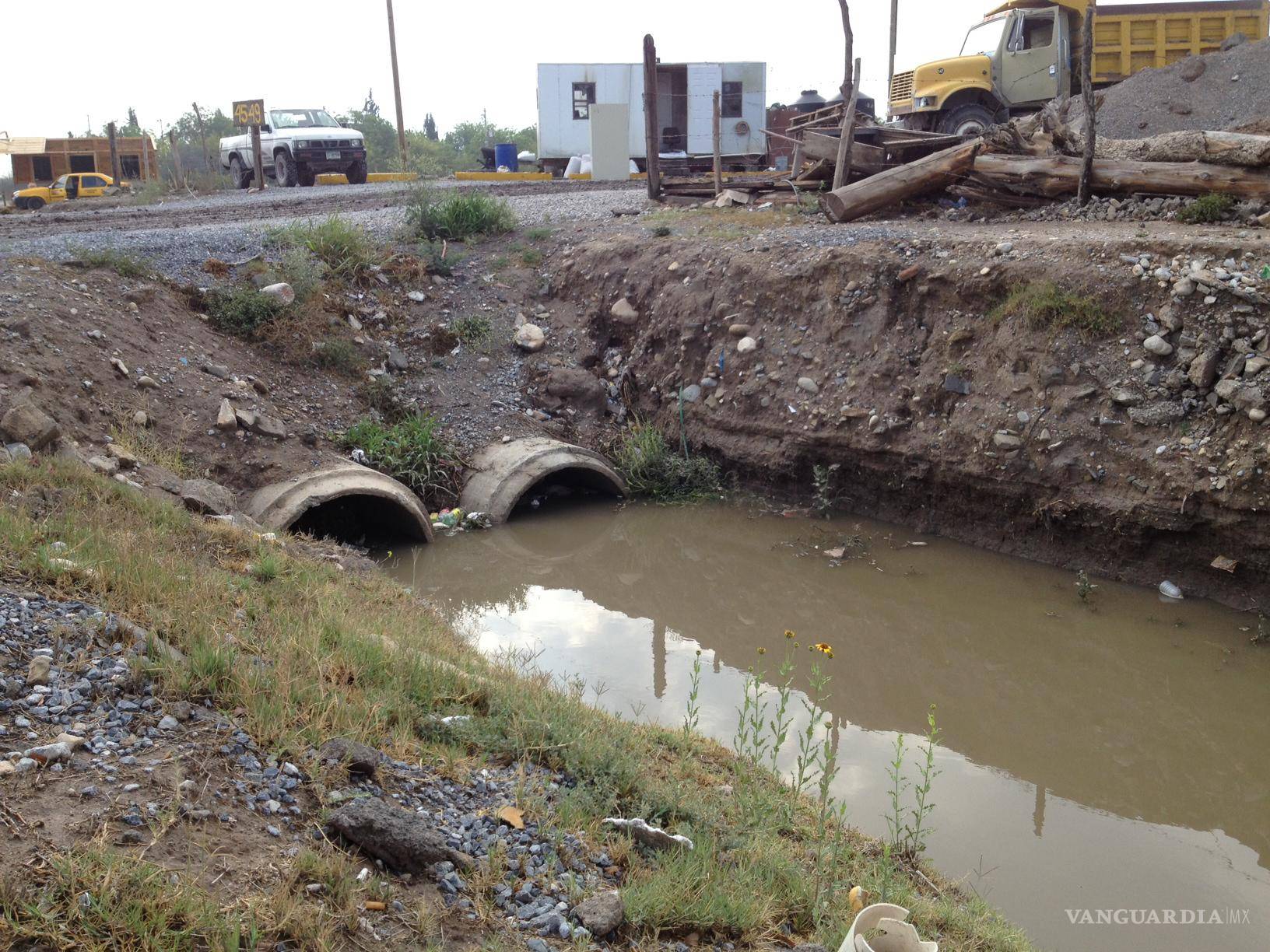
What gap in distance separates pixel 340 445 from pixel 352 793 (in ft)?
Answer: 18.7

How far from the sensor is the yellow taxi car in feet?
74.6

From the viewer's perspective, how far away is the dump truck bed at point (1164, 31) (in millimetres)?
17281

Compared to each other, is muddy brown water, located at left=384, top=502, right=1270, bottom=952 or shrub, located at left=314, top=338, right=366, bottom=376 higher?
shrub, located at left=314, top=338, right=366, bottom=376

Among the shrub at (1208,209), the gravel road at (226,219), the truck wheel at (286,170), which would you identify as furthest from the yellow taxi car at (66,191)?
the shrub at (1208,209)

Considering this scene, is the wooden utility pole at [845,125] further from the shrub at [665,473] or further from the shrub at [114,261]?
the shrub at [114,261]

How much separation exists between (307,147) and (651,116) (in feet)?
→ 31.4

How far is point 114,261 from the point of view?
29.0 feet

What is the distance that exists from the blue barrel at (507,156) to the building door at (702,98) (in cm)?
474

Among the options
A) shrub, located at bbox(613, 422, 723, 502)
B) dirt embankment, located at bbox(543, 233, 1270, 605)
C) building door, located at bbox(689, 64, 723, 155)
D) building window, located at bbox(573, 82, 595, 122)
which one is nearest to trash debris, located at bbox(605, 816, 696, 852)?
dirt embankment, located at bbox(543, 233, 1270, 605)

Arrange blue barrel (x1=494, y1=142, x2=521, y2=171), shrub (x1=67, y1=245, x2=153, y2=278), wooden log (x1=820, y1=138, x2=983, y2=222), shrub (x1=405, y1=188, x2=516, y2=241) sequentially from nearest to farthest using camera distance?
shrub (x1=67, y1=245, x2=153, y2=278) < wooden log (x1=820, y1=138, x2=983, y2=222) < shrub (x1=405, y1=188, x2=516, y2=241) < blue barrel (x1=494, y1=142, x2=521, y2=171)

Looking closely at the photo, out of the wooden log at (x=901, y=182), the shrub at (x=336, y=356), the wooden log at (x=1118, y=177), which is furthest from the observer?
the wooden log at (x=901, y=182)

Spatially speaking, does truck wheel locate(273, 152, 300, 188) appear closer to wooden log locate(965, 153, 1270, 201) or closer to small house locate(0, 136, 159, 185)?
small house locate(0, 136, 159, 185)

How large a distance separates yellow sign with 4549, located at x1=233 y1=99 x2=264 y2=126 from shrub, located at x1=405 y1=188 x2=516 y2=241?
10.8 metres

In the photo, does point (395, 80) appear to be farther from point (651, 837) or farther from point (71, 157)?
point (651, 837)
